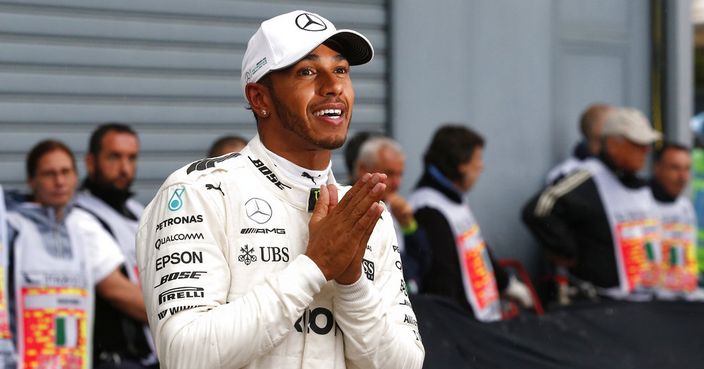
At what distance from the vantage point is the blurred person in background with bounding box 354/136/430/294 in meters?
6.66

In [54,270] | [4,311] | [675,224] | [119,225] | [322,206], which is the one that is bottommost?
[675,224]

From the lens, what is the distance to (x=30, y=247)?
5.75 metres

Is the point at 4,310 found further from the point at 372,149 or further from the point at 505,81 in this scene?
the point at 505,81

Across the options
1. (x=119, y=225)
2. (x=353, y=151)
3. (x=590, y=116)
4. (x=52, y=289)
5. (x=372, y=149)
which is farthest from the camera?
(x=590, y=116)

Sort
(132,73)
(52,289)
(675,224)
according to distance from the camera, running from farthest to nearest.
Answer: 1. (675,224)
2. (132,73)
3. (52,289)

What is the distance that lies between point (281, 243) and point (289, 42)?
0.50 m

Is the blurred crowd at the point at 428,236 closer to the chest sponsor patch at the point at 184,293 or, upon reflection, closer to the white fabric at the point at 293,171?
the chest sponsor patch at the point at 184,293

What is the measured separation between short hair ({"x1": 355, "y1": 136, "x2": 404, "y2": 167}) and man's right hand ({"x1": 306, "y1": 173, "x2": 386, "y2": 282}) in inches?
162

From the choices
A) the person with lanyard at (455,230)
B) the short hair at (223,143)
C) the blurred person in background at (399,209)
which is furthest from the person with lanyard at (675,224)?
the short hair at (223,143)

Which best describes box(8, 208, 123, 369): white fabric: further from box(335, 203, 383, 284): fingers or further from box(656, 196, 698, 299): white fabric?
box(656, 196, 698, 299): white fabric

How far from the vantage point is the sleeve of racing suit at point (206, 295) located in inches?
105

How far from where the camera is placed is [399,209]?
6.66 metres

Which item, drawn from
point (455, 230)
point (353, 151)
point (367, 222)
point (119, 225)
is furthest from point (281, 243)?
point (455, 230)

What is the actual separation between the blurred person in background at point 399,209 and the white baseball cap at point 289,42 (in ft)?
11.6
